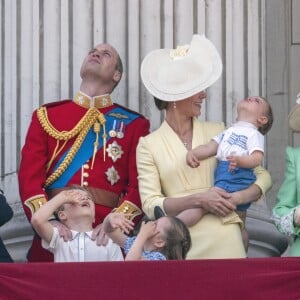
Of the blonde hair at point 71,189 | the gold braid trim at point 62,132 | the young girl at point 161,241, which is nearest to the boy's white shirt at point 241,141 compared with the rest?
the young girl at point 161,241

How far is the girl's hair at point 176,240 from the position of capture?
7.98m

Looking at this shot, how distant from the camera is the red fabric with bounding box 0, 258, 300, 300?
302 inches

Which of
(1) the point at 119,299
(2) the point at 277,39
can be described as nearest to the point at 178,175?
(1) the point at 119,299

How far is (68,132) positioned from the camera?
895cm

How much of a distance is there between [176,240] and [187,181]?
69 cm

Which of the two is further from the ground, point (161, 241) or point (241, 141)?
point (241, 141)

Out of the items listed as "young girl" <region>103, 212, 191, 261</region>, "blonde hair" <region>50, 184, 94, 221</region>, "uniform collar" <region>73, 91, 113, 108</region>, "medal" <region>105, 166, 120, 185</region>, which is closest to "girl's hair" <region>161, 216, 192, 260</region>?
"young girl" <region>103, 212, 191, 261</region>

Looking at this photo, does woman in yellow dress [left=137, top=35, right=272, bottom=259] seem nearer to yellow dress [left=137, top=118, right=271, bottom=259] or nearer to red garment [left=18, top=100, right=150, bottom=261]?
yellow dress [left=137, top=118, right=271, bottom=259]

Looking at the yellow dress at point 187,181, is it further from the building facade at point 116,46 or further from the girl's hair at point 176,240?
the building facade at point 116,46

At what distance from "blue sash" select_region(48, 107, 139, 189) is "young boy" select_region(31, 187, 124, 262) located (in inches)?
17.6

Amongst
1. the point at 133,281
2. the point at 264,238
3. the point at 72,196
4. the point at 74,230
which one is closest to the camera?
the point at 133,281

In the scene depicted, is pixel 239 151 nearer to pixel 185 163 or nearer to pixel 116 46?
pixel 185 163

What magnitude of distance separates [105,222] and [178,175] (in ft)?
1.66

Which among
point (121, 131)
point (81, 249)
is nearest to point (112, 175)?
point (121, 131)
